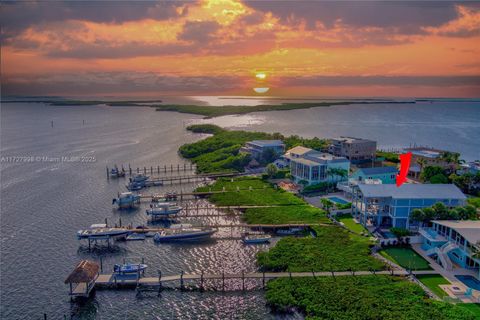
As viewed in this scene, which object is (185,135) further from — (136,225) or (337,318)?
(337,318)

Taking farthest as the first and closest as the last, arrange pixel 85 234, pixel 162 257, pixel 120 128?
pixel 120 128
pixel 85 234
pixel 162 257

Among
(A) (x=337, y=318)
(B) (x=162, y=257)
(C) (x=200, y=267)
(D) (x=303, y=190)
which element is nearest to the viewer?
(A) (x=337, y=318)

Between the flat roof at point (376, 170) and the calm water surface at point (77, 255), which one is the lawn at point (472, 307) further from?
the flat roof at point (376, 170)

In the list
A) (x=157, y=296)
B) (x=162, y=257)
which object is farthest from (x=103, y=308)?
(x=162, y=257)

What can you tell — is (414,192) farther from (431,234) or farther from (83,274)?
(83,274)

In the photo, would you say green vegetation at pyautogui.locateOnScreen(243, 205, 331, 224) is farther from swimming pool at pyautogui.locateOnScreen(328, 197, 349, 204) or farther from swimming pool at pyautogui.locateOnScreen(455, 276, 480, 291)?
swimming pool at pyautogui.locateOnScreen(455, 276, 480, 291)

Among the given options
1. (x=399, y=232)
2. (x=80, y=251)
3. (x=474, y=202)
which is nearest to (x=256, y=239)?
(x=399, y=232)
